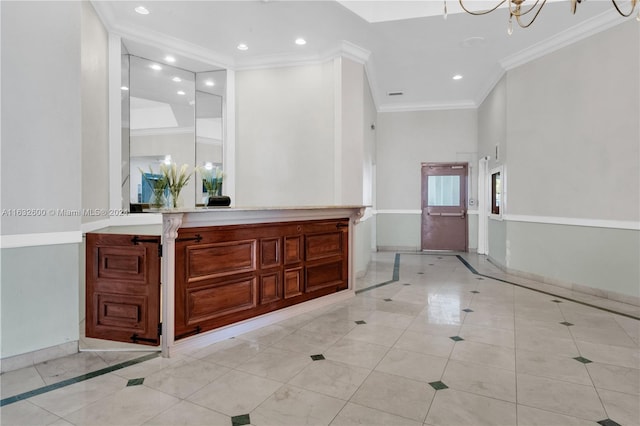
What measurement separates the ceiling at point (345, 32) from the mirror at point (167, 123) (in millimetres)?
231

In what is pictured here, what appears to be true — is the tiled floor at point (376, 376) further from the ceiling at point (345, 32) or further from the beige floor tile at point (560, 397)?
the ceiling at point (345, 32)

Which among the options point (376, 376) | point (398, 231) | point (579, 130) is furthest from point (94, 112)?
point (398, 231)

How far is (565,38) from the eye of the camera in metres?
5.04

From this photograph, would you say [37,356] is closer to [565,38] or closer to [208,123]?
[208,123]

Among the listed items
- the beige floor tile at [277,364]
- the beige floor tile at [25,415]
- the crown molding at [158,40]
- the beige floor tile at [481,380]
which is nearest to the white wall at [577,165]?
the beige floor tile at [481,380]

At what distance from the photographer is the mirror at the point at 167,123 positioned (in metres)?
4.83

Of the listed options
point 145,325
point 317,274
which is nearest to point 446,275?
point 317,274

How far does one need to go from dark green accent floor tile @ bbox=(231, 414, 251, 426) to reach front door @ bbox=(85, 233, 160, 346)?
47.0 inches

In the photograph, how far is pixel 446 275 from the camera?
20.3ft

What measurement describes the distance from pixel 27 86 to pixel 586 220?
6342mm

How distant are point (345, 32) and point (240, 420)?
15.7ft

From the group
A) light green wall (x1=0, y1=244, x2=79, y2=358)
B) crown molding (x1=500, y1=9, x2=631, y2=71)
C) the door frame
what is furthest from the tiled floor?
the door frame

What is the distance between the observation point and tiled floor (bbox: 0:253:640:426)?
2115 millimetres

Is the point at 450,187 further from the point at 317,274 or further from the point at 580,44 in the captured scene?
the point at 317,274
